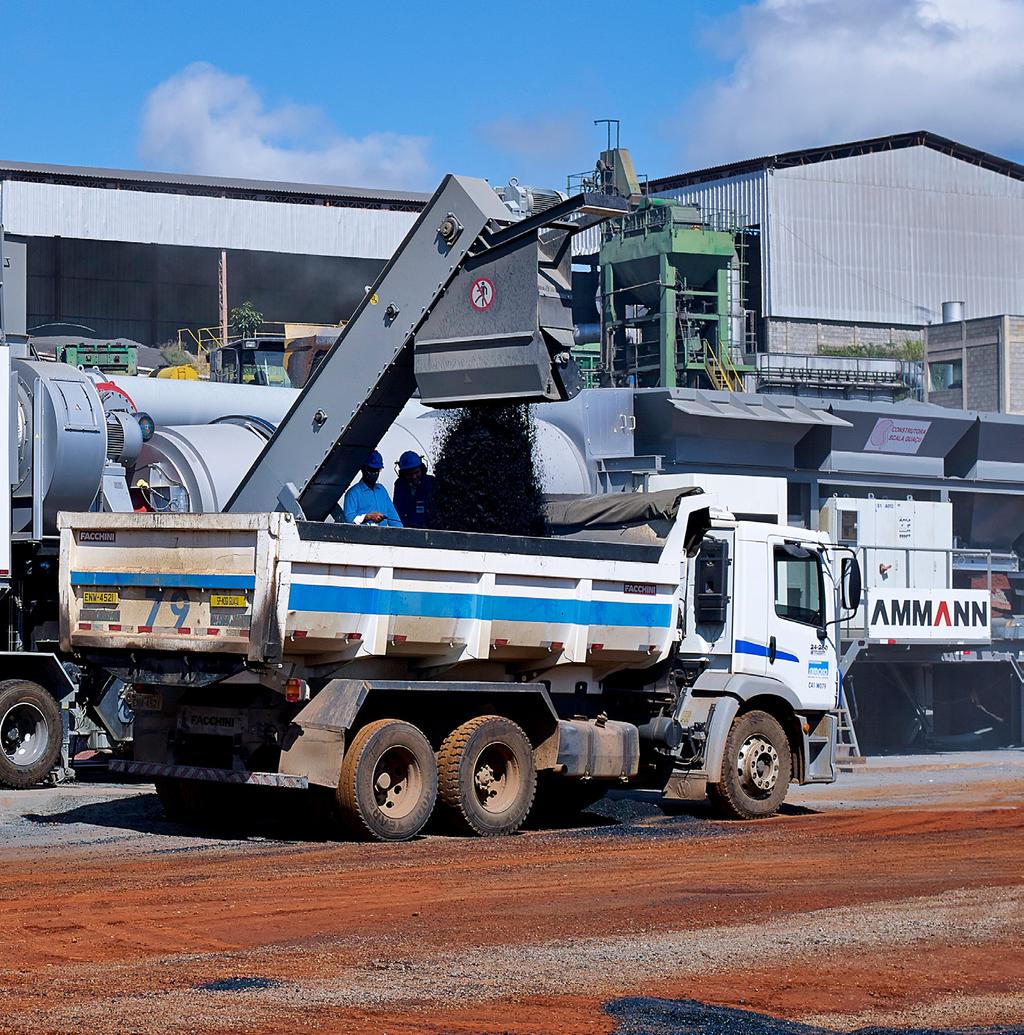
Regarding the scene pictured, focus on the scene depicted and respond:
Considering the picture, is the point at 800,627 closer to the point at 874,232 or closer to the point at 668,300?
the point at 668,300

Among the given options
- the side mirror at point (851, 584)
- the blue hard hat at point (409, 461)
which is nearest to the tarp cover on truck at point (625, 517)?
the blue hard hat at point (409, 461)

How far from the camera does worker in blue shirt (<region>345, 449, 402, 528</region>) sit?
1314 centimetres

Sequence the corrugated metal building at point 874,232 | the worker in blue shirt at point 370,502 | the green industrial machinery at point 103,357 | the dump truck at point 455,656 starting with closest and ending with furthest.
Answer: the dump truck at point 455,656 < the worker in blue shirt at point 370,502 < the green industrial machinery at point 103,357 < the corrugated metal building at point 874,232

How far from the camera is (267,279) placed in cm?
5894

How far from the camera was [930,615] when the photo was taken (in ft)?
71.4

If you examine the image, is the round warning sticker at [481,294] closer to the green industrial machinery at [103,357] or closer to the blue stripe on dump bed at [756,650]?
the blue stripe on dump bed at [756,650]

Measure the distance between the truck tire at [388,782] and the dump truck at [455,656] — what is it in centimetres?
2

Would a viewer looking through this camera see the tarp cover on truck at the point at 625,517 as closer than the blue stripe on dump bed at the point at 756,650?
Yes

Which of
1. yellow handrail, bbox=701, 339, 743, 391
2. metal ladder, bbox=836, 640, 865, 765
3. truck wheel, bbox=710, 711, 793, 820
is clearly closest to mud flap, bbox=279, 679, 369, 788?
truck wheel, bbox=710, 711, 793, 820

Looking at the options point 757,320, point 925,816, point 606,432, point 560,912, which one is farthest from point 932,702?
point 757,320

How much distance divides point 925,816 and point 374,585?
5.69m

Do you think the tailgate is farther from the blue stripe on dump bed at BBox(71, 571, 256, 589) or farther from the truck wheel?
the truck wheel

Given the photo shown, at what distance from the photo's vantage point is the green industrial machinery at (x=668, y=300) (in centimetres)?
5100

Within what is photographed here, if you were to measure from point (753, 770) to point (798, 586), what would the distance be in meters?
1.79
